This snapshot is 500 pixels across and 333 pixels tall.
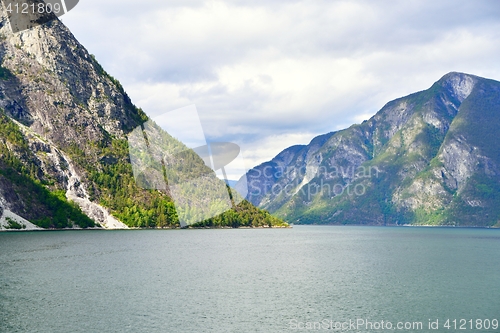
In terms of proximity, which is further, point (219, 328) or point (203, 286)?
point (203, 286)

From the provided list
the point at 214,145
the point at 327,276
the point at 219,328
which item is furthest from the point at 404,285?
the point at 214,145

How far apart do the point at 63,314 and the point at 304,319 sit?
104ft

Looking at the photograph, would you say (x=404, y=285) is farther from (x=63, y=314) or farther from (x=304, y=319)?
(x=63, y=314)

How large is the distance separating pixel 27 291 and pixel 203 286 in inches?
1119

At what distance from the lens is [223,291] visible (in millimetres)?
74688

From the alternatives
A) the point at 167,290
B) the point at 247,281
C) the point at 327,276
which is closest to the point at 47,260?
the point at 167,290

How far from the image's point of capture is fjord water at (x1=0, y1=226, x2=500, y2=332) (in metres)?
56.8

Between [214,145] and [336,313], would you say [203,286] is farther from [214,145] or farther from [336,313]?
[214,145]

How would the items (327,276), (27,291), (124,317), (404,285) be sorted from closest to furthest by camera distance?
(124,317)
(27,291)
(404,285)
(327,276)

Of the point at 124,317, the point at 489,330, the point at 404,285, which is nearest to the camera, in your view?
the point at 489,330

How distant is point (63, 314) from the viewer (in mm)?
57656

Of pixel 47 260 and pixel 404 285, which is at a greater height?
pixel 47 260

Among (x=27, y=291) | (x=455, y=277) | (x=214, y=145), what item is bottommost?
(x=455, y=277)

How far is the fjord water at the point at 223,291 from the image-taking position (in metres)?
56.8
